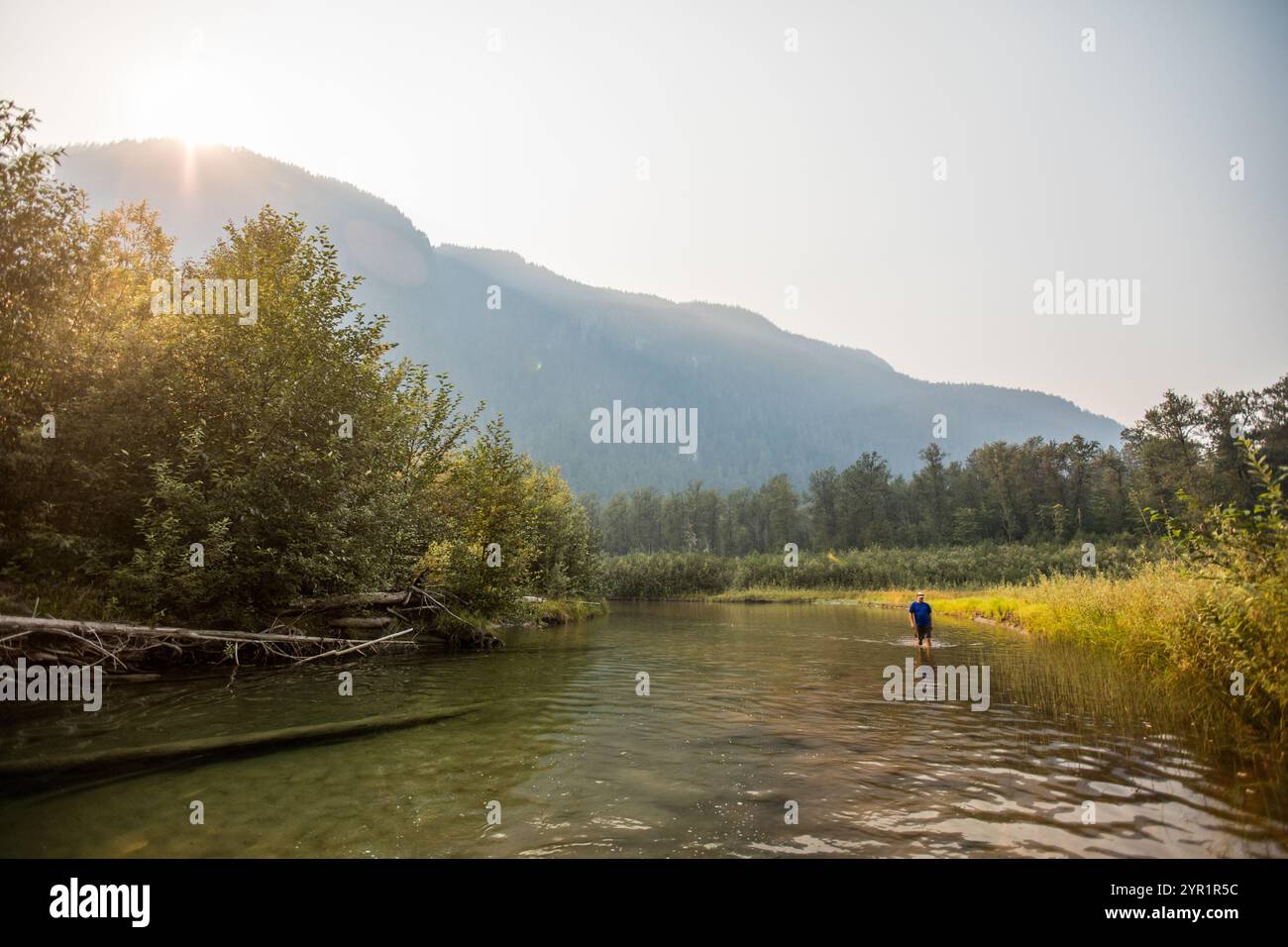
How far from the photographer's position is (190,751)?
→ 10.9 meters

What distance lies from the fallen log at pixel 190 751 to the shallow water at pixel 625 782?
43 centimetres

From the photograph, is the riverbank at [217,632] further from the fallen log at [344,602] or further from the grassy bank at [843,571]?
the grassy bank at [843,571]

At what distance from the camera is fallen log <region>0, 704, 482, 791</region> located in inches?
382

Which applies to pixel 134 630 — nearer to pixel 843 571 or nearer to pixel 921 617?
pixel 921 617

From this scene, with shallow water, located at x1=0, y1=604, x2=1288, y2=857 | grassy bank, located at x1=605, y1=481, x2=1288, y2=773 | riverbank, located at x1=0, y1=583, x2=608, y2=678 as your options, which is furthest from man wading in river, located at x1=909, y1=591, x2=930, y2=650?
riverbank, located at x1=0, y1=583, x2=608, y2=678

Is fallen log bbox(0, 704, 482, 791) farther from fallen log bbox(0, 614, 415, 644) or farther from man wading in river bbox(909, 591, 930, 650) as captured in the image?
man wading in river bbox(909, 591, 930, 650)

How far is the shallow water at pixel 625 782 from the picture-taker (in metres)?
7.11

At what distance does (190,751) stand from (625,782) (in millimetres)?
7357

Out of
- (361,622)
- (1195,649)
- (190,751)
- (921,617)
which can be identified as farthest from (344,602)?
(1195,649)

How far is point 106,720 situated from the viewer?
13.1 metres

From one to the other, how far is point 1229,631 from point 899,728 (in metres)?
6.16

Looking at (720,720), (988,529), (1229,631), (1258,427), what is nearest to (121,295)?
(720,720)

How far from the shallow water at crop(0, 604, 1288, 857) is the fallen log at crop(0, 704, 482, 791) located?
1.42 feet
